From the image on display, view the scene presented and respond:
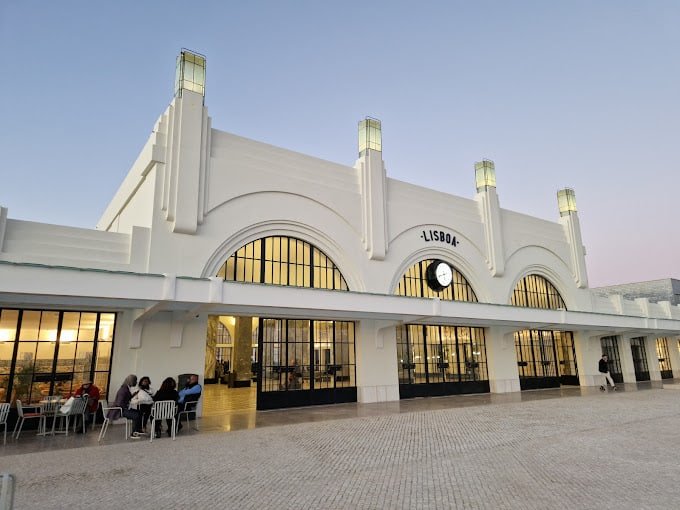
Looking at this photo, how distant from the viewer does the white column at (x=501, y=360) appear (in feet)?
68.1

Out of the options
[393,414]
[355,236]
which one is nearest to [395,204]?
[355,236]

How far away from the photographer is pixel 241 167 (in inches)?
595

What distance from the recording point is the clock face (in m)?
19.5

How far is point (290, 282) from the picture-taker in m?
15.7

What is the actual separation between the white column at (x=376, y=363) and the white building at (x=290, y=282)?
63mm

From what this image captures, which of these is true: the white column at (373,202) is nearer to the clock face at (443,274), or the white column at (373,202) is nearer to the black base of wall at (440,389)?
the clock face at (443,274)

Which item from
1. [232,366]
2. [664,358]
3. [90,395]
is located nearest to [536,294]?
[664,358]

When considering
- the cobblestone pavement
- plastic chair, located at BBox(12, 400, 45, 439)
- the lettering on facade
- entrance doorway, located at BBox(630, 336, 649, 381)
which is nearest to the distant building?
entrance doorway, located at BBox(630, 336, 649, 381)

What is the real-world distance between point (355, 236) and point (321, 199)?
6.73 ft

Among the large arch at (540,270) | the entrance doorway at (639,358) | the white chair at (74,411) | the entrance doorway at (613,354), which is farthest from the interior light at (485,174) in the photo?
the white chair at (74,411)

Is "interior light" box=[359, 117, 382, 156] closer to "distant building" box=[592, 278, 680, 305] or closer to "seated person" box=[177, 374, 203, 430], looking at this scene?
"seated person" box=[177, 374, 203, 430]

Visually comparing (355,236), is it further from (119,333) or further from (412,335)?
(119,333)

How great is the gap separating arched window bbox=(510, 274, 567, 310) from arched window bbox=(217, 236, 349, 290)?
11.4 meters

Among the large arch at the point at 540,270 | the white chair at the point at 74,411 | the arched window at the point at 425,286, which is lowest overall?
the white chair at the point at 74,411
